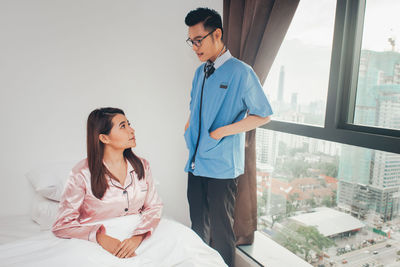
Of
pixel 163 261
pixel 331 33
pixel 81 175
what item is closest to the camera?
pixel 163 261

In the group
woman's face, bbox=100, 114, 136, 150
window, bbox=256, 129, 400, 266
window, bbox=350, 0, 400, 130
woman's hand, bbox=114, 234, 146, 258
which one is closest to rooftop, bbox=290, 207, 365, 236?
window, bbox=256, 129, 400, 266

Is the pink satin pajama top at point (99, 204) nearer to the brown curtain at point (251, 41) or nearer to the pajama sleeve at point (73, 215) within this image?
the pajama sleeve at point (73, 215)

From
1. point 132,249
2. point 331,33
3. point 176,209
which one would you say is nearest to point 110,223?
point 132,249

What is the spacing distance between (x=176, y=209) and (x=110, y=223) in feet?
3.56

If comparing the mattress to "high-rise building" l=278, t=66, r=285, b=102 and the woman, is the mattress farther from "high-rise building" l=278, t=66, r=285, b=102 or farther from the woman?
"high-rise building" l=278, t=66, r=285, b=102

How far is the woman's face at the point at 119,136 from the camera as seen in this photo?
124cm

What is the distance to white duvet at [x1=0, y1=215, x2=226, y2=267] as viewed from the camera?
970mm

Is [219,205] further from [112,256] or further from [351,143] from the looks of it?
[351,143]

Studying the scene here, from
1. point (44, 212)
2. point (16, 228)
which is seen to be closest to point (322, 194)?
point (44, 212)

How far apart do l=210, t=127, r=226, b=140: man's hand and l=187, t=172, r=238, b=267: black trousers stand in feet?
0.75

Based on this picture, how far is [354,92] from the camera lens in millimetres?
1422

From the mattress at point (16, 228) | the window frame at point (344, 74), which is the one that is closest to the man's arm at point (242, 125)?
the window frame at point (344, 74)

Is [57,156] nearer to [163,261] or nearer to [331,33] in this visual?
[163,261]

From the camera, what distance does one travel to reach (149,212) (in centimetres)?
132
